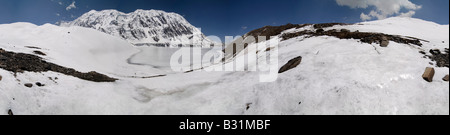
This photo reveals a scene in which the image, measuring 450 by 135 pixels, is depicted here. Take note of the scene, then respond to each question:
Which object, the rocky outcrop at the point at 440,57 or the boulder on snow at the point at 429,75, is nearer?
the boulder on snow at the point at 429,75

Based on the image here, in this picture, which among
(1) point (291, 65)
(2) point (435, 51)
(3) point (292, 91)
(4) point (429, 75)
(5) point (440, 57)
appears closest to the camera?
(4) point (429, 75)

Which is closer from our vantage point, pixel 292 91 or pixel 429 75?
pixel 429 75

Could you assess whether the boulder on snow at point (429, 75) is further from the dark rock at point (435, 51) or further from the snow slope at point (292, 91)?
the dark rock at point (435, 51)

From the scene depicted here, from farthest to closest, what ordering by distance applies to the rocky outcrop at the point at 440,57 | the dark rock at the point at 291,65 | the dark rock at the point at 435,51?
the dark rock at the point at 291,65
the dark rock at the point at 435,51
the rocky outcrop at the point at 440,57

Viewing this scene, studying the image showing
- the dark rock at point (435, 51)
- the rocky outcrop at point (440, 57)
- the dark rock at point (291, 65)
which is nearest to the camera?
the rocky outcrop at point (440, 57)

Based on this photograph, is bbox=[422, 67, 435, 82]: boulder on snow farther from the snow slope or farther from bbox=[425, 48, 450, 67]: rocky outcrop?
bbox=[425, 48, 450, 67]: rocky outcrop

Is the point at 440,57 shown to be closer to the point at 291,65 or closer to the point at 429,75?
the point at 429,75

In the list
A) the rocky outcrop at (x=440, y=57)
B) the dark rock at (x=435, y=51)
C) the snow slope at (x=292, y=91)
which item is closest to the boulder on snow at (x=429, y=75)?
the snow slope at (x=292, y=91)

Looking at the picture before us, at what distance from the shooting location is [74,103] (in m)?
11.3

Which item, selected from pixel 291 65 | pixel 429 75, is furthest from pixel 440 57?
pixel 291 65

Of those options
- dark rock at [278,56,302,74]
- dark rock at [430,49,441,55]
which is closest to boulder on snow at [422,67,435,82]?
dark rock at [430,49,441,55]
